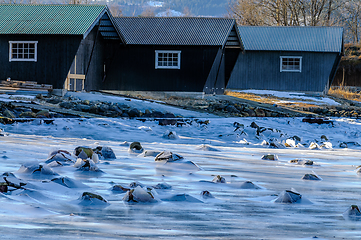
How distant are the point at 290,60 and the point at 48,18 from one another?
53.6 ft

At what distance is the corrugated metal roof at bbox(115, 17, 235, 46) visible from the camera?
942 inches

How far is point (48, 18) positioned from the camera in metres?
21.4

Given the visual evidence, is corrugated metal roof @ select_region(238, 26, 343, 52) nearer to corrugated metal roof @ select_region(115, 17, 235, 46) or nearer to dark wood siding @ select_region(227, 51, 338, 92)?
dark wood siding @ select_region(227, 51, 338, 92)

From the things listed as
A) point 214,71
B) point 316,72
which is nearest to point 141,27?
point 214,71

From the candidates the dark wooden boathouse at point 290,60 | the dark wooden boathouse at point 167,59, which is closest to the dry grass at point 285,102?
the dark wooden boathouse at point 167,59

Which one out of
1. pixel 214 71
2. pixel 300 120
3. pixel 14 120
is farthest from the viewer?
pixel 214 71

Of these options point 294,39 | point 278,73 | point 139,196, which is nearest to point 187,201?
point 139,196

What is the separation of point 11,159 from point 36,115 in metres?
7.15

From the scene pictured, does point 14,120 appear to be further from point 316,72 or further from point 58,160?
point 316,72

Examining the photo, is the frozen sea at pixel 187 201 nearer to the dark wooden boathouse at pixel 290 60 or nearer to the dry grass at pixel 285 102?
the dry grass at pixel 285 102

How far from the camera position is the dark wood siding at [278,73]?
31250mm

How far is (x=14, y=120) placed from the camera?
10156mm

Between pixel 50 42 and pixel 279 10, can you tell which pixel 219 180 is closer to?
pixel 50 42

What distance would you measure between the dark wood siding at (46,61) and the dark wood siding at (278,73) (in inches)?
561
